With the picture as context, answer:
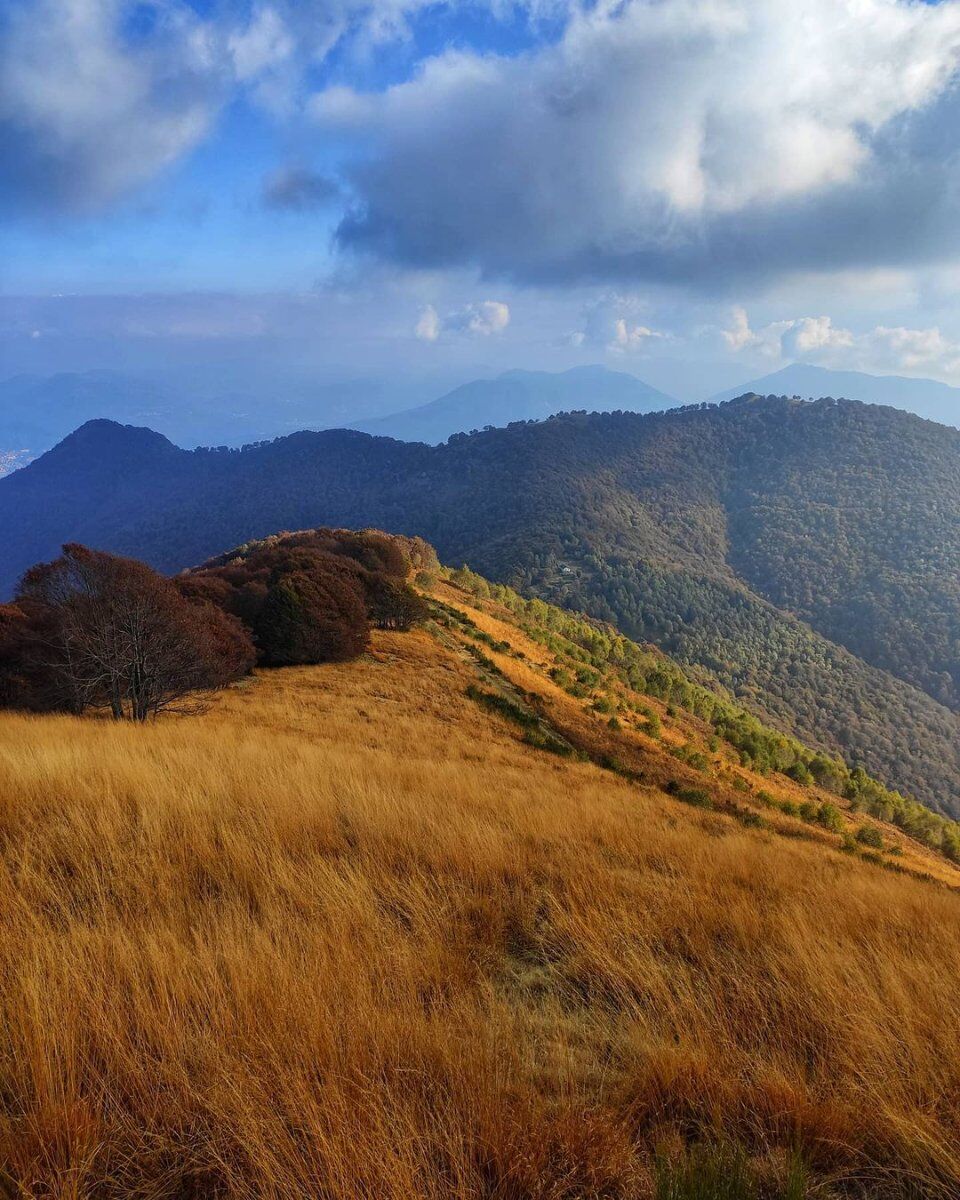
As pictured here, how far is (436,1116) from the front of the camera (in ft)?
6.13

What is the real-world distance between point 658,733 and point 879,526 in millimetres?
191114

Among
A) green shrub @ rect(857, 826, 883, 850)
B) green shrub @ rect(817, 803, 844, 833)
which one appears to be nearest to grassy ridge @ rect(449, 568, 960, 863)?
green shrub @ rect(817, 803, 844, 833)

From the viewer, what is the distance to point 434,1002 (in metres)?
2.58

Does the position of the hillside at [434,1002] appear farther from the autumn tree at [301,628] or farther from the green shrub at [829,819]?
the green shrub at [829,819]

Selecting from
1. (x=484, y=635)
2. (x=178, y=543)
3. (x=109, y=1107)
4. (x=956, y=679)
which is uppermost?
(x=178, y=543)

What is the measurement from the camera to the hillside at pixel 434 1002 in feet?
5.76

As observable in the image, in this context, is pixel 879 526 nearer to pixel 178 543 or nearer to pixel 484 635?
pixel 484 635

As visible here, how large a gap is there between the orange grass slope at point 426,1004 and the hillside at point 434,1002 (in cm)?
1

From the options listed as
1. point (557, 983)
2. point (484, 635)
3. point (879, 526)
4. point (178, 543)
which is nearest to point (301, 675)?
point (484, 635)

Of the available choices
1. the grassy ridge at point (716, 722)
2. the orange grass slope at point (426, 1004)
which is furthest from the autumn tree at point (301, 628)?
the orange grass slope at point (426, 1004)

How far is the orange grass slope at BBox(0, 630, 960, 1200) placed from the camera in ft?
5.76

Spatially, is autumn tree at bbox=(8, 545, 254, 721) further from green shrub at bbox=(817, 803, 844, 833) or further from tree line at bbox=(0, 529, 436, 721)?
green shrub at bbox=(817, 803, 844, 833)

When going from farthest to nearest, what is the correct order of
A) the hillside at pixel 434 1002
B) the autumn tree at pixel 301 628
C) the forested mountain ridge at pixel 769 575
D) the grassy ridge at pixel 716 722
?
the forested mountain ridge at pixel 769 575 < the grassy ridge at pixel 716 722 < the autumn tree at pixel 301 628 < the hillside at pixel 434 1002

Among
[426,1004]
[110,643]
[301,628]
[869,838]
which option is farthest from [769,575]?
[426,1004]
